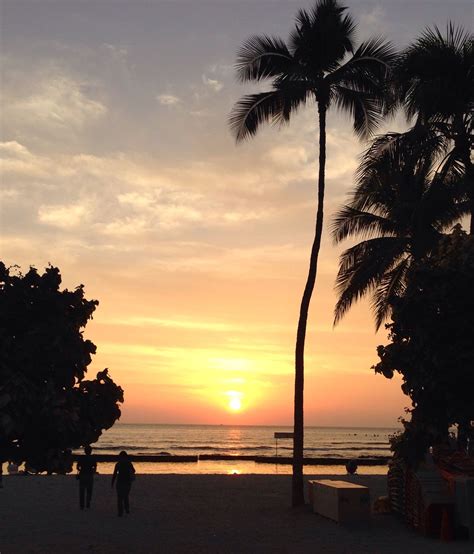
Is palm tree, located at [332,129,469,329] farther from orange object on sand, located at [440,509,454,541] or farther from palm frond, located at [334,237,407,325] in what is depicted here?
orange object on sand, located at [440,509,454,541]

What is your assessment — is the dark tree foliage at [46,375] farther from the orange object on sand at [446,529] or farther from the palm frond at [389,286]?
the palm frond at [389,286]

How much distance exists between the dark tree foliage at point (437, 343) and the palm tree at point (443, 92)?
671 centimetres

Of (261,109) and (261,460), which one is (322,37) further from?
(261,460)

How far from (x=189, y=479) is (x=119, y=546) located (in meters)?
18.8

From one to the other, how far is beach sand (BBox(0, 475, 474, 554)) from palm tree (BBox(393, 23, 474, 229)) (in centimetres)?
1296

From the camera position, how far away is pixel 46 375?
28.2ft

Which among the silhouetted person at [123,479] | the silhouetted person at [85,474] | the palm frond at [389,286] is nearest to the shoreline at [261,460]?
the palm frond at [389,286]

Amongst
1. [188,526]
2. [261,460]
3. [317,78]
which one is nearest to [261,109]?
[317,78]

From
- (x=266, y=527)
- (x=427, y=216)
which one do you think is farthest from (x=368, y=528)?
(x=427, y=216)

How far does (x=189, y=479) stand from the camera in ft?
119

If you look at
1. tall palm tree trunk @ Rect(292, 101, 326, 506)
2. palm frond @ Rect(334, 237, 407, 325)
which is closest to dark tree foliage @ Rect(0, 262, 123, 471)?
tall palm tree trunk @ Rect(292, 101, 326, 506)

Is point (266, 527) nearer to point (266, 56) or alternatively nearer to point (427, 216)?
point (427, 216)

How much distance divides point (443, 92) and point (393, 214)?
948 cm

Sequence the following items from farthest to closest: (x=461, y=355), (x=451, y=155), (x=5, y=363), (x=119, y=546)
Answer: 1. (x=451, y=155)
2. (x=461, y=355)
3. (x=119, y=546)
4. (x=5, y=363)
